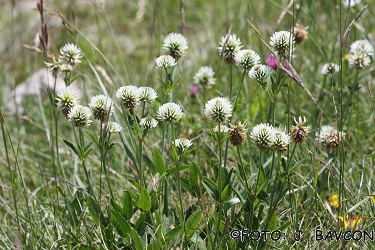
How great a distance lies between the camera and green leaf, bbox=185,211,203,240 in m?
1.56

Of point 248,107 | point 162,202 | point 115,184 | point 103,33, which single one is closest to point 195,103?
point 248,107

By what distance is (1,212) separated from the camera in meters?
2.11

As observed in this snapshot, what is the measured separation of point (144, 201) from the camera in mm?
1555

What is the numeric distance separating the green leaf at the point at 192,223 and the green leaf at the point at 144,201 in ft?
0.38

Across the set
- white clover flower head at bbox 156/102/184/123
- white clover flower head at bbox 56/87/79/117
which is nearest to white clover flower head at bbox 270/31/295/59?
white clover flower head at bbox 156/102/184/123

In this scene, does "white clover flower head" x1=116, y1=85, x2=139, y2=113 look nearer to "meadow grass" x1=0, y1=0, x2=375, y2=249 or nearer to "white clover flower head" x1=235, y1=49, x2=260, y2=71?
"meadow grass" x1=0, y1=0, x2=375, y2=249

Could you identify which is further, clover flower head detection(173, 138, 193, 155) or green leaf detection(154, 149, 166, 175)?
green leaf detection(154, 149, 166, 175)

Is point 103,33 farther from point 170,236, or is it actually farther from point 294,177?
point 170,236

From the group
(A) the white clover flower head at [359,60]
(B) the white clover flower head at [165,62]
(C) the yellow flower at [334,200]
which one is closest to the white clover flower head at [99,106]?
(B) the white clover flower head at [165,62]

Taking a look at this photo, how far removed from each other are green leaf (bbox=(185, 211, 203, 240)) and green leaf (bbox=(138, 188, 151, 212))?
0.12 metres

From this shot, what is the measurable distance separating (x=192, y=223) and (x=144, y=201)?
0.14m

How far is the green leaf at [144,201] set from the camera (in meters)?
1.53

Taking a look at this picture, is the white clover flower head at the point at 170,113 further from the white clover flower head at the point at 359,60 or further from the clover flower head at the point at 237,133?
the white clover flower head at the point at 359,60

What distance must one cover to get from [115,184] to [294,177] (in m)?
0.67
